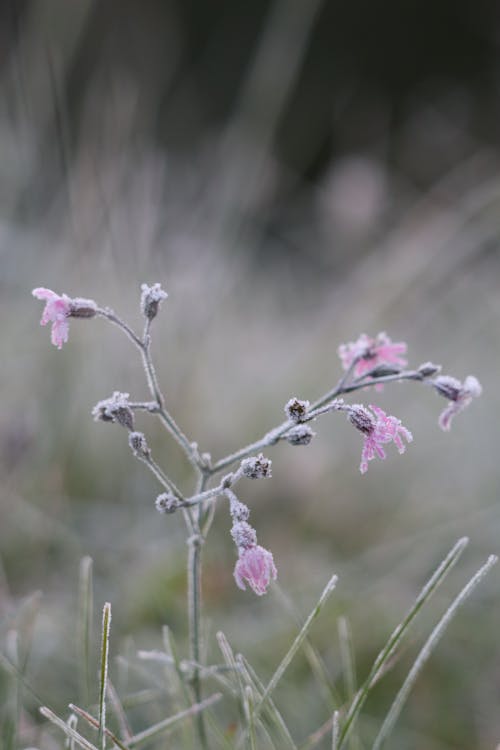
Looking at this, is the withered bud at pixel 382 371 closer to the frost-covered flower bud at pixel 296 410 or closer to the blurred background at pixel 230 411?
the frost-covered flower bud at pixel 296 410

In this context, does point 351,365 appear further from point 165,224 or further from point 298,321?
point 165,224

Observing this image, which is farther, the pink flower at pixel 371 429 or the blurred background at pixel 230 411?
the blurred background at pixel 230 411

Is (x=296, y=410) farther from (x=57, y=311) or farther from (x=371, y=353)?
(x=57, y=311)

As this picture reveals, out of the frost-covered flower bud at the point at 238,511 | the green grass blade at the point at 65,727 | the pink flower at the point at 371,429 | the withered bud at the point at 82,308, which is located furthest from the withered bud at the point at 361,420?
the green grass blade at the point at 65,727

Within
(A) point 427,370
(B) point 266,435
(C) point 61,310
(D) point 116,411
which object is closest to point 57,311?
(C) point 61,310

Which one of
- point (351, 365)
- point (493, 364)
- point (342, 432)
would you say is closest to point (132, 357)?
point (342, 432)

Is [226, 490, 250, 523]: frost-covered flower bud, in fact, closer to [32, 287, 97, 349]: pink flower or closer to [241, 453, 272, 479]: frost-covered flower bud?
[241, 453, 272, 479]: frost-covered flower bud
